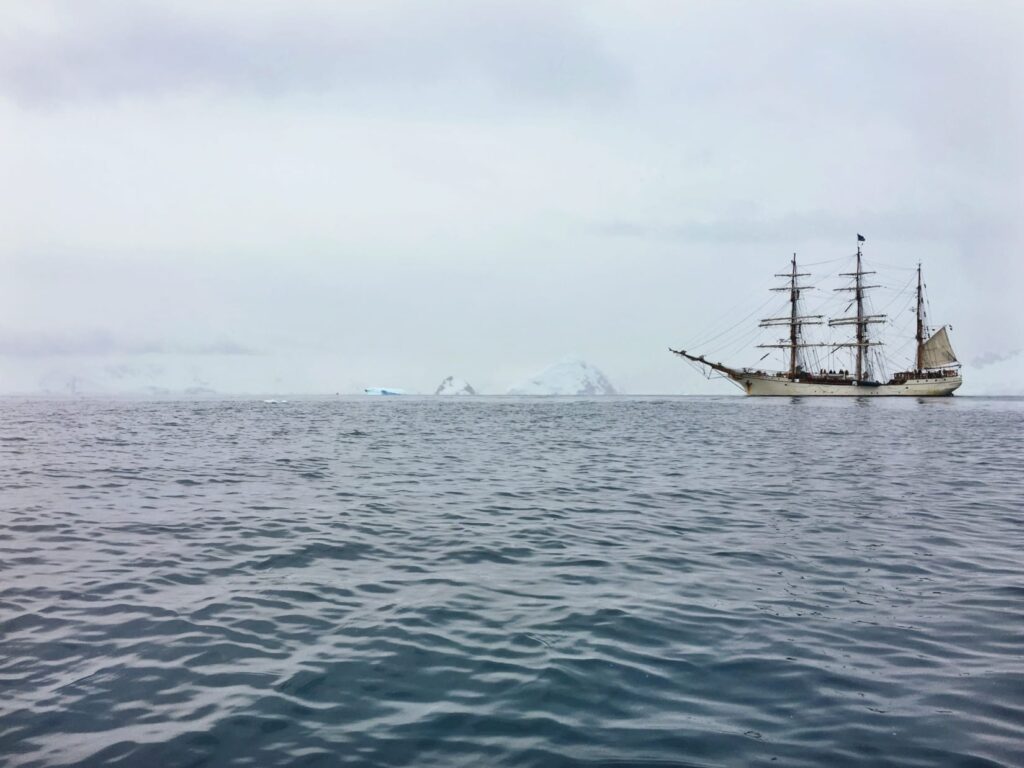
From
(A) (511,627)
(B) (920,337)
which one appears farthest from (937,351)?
(A) (511,627)

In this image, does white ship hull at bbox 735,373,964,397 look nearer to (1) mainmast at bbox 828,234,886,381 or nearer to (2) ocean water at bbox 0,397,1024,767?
(1) mainmast at bbox 828,234,886,381

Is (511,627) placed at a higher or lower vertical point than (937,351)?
lower

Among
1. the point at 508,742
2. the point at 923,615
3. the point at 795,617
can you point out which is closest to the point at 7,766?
the point at 508,742

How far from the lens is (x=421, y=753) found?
20.0 ft

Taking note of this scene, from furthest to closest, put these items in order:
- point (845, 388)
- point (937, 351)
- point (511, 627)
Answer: point (937, 351)
point (845, 388)
point (511, 627)

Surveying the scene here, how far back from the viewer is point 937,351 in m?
154

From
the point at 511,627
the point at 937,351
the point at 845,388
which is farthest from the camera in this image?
the point at 937,351

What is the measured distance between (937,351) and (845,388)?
906 inches

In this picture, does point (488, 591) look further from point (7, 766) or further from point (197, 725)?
point (7, 766)

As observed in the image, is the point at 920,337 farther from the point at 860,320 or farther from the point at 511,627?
the point at 511,627

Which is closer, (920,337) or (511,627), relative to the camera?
(511,627)

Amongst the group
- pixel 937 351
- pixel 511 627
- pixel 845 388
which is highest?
pixel 937 351

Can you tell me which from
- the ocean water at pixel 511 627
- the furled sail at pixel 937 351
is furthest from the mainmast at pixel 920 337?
the ocean water at pixel 511 627

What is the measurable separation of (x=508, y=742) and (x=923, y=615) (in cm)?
676
